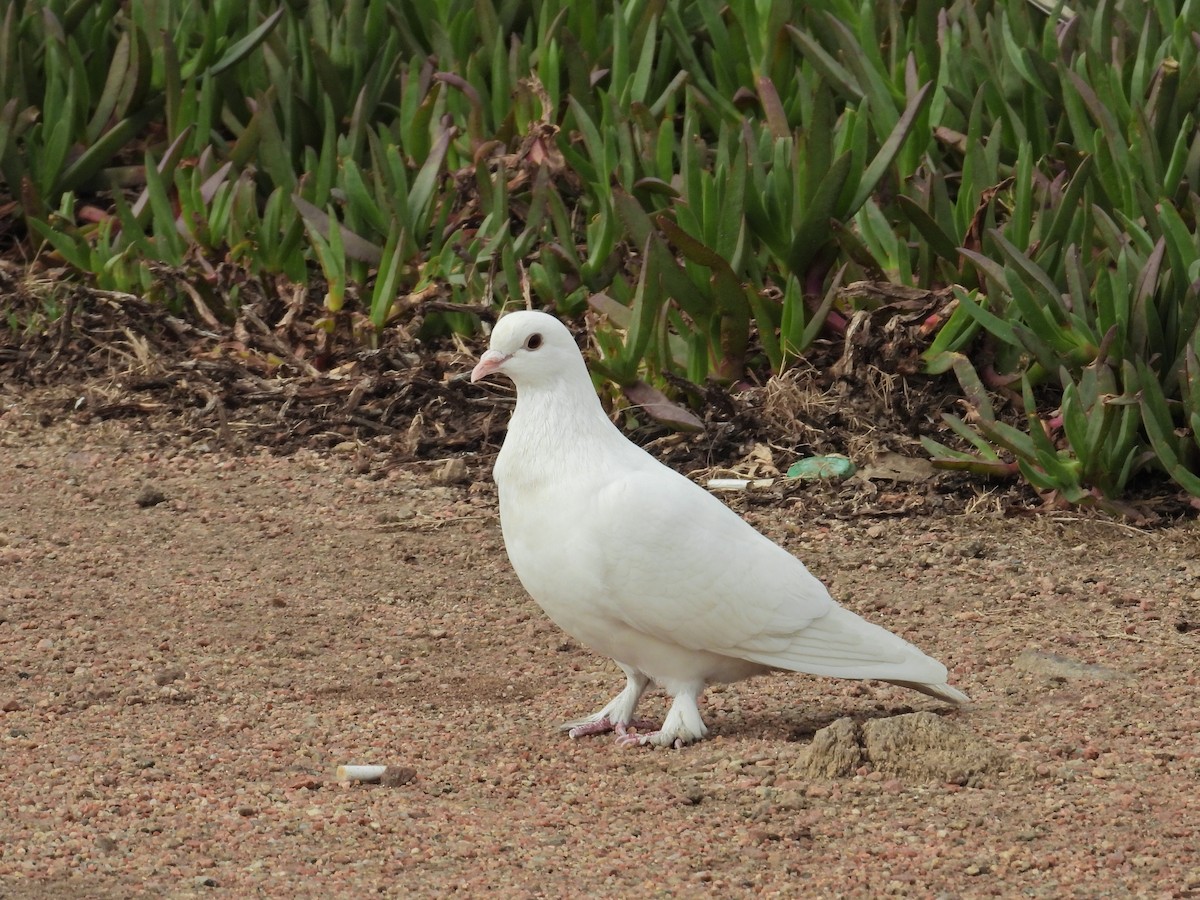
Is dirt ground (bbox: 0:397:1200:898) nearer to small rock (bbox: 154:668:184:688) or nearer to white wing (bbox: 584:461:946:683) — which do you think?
small rock (bbox: 154:668:184:688)

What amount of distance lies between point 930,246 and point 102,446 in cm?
262

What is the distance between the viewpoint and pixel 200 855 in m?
2.92

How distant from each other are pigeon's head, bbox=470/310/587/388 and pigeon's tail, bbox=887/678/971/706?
0.89 metres

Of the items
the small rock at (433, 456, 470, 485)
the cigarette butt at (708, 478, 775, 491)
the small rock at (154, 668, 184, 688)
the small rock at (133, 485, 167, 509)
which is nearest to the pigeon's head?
the small rock at (154, 668, 184, 688)

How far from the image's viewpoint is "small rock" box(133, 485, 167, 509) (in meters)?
5.12

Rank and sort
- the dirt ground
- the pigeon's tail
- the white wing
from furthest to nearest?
1. the pigeon's tail
2. the white wing
3. the dirt ground

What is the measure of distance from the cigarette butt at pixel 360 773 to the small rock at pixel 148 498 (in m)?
2.06

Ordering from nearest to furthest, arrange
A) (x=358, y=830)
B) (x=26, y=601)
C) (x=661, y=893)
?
(x=661, y=893), (x=358, y=830), (x=26, y=601)

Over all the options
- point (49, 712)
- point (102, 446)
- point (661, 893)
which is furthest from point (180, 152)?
point (661, 893)

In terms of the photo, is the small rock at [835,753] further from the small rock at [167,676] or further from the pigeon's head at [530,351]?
the small rock at [167,676]

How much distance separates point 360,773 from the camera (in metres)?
3.26

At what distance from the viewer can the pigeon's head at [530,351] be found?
3.52m

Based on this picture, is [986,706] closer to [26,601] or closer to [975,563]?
→ [975,563]

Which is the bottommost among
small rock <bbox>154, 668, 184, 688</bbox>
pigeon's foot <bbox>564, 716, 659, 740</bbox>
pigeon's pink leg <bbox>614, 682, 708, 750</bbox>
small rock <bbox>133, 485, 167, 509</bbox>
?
small rock <bbox>133, 485, 167, 509</bbox>
